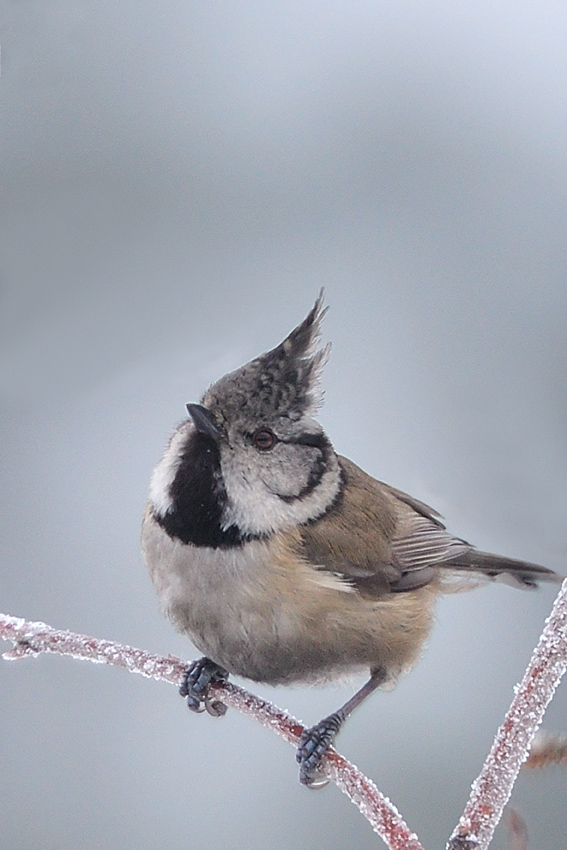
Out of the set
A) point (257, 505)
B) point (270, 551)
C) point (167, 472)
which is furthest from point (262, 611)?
point (167, 472)

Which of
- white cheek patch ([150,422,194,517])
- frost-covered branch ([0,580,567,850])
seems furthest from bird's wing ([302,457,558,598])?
frost-covered branch ([0,580,567,850])

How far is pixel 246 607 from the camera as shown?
7.40ft

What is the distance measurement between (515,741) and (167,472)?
1.32 metres

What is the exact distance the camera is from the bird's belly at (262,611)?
89.1 inches

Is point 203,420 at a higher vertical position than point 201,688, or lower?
higher

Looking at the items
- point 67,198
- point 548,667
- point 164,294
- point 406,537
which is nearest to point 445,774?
point 406,537

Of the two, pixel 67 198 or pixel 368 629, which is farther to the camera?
pixel 67 198

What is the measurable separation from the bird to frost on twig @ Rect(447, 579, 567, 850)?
0.97m

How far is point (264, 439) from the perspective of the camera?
2.26 meters

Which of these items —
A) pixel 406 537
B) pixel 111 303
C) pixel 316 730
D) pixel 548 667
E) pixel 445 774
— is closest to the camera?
pixel 548 667

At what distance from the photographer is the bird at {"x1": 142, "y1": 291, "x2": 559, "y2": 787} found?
2.22 metres

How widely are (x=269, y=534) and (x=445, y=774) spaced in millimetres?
1761

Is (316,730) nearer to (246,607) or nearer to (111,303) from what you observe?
(246,607)

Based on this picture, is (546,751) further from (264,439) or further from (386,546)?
(386,546)
